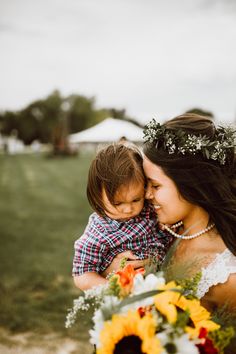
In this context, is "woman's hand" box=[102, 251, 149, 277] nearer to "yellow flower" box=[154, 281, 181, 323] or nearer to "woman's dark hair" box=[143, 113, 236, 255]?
"woman's dark hair" box=[143, 113, 236, 255]

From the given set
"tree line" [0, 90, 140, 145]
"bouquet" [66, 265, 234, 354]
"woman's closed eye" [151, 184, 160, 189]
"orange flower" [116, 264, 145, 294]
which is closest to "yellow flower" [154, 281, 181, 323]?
"bouquet" [66, 265, 234, 354]

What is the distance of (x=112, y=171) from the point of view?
245 centimetres

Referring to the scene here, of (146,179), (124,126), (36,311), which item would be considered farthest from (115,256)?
(124,126)

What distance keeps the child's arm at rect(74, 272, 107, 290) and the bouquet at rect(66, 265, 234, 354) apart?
2.34 feet

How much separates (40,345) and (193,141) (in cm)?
356

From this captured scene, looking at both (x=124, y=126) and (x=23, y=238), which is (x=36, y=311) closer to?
(x=23, y=238)

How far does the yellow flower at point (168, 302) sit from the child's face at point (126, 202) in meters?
0.93

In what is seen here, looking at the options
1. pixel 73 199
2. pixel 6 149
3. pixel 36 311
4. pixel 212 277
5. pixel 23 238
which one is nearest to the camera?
pixel 212 277

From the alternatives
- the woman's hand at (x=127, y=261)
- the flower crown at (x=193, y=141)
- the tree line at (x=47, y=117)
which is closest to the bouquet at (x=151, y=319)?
the woman's hand at (x=127, y=261)

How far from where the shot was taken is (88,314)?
1776 millimetres

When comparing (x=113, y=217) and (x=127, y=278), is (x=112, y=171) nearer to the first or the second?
(x=113, y=217)

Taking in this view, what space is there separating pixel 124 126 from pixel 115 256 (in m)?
16.4

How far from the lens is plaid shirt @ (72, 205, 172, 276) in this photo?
2.51 m

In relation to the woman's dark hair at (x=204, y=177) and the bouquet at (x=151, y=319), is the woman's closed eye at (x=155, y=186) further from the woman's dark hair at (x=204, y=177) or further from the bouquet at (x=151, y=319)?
the bouquet at (x=151, y=319)
